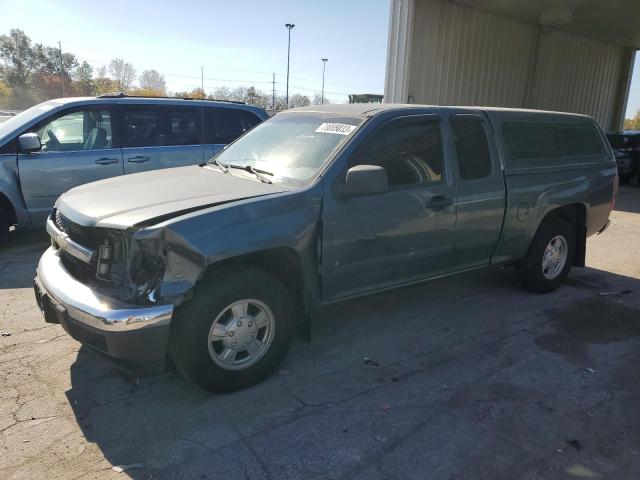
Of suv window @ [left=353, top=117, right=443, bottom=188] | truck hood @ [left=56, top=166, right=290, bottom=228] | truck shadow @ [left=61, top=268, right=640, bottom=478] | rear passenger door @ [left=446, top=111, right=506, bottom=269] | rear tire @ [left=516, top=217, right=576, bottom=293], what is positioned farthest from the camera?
rear tire @ [left=516, top=217, right=576, bottom=293]

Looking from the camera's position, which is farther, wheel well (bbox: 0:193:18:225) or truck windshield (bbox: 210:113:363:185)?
wheel well (bbox: 0:193:18:225)

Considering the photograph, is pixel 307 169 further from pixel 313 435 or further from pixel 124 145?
pixel 124 145

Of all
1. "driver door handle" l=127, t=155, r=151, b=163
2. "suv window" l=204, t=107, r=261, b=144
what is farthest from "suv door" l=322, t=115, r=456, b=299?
"driver door handle" l=127, t=155, r=151, b=163

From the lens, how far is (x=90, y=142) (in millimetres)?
6664

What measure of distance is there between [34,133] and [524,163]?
5738 millimetres

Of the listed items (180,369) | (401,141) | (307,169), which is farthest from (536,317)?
(180,369)

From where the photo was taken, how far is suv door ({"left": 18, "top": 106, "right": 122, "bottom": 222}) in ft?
20.6

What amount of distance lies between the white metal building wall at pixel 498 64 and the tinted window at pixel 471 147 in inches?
368

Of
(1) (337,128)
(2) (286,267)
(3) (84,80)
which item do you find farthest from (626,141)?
(3) (84,80)

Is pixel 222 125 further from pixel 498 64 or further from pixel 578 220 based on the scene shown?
pixel 498 64

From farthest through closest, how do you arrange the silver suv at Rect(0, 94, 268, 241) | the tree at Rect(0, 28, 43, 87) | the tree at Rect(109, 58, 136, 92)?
the tree at Rect(109, 58, 136, 92), the tree at Rect(0, 28, 43, 87), the silver suv at Rect(0, 94, 268, 241)

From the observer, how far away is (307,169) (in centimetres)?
366

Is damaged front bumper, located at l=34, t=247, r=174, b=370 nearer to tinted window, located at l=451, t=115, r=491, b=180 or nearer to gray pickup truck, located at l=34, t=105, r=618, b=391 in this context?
gray pickup truck, located at l=34, t=105, r=618, b=391

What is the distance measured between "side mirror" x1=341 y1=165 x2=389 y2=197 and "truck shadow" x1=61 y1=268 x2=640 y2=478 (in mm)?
1302
